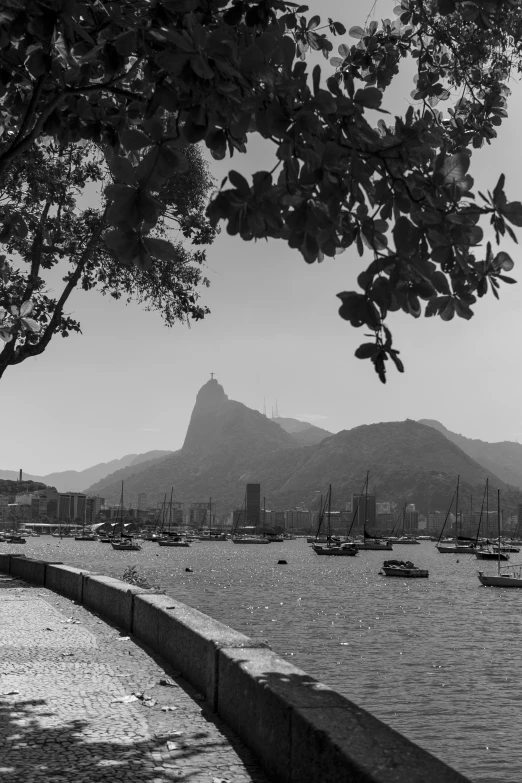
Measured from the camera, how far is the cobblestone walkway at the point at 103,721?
4.63m

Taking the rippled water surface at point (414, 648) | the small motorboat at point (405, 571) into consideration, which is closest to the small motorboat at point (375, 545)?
the small motorboat at point (405, 571)

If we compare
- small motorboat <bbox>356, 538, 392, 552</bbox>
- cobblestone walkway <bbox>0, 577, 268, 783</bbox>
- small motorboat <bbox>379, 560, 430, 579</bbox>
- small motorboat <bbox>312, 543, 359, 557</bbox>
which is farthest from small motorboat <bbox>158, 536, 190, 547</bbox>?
cobblestone walkway <bbox>0, 577, 268, 783</bbox>

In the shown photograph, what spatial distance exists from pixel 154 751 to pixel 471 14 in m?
5.34

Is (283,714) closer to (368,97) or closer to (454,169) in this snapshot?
(454,169)

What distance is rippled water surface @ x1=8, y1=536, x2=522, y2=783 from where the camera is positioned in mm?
17641

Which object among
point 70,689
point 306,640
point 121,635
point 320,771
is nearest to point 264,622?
point 306,640

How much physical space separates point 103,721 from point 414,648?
28.6 meters

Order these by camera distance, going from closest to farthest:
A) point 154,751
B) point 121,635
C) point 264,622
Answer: point 154,751
point 121,635
point 264,622

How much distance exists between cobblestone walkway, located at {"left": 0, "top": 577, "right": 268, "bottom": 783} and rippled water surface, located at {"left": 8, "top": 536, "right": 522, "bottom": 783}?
31.3 ft

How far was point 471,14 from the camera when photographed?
5398mm

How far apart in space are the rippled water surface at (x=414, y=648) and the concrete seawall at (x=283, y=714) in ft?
31.8

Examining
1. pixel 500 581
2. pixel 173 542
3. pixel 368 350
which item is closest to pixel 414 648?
pixel 368 350

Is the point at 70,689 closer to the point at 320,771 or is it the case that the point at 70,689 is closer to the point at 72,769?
the point at 72,769

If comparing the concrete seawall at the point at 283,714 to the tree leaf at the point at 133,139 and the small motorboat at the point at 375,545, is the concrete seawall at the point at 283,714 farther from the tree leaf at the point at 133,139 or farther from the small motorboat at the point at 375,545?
the small motorboat at the point at 375,545
